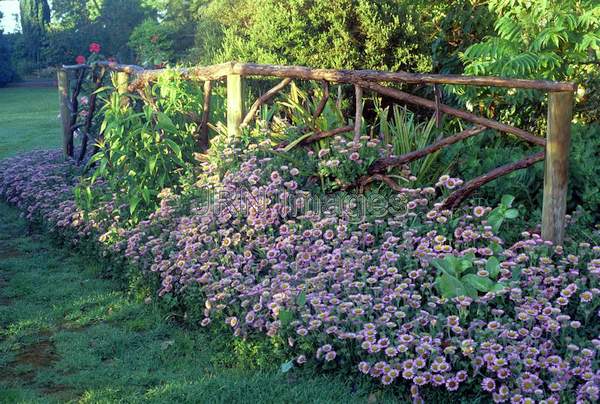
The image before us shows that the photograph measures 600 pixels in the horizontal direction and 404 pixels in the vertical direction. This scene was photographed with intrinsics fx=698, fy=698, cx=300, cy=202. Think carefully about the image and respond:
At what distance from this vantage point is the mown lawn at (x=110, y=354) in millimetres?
3812

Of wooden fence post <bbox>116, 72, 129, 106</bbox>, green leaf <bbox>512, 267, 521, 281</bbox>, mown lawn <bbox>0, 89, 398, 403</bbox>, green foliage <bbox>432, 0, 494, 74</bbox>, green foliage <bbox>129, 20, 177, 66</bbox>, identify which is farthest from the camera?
green foliage <bbox>129, 20, 177, 66</bbox>

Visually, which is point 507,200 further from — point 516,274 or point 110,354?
point 110,354

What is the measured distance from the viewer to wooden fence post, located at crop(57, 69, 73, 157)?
10117 millimetres

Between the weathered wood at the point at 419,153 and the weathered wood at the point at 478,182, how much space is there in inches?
11.9

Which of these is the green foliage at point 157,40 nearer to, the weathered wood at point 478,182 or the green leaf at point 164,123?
the green leaf at point 164,123

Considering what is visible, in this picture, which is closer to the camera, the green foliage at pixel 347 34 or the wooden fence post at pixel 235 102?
the wooden fence post at pixel 235 102

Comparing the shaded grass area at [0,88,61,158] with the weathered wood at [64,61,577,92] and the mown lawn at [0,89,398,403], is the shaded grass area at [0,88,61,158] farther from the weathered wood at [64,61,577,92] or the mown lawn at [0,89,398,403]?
the weathered wood at [64,61,577,92]

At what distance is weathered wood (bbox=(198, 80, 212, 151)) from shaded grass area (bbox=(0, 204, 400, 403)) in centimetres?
162

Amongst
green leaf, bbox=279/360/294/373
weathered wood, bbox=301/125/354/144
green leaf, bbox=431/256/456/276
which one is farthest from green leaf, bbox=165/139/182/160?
green leaf, bbox=431/256/456/276

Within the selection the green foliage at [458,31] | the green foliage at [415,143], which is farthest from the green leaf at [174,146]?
the green foliage at [458,31]

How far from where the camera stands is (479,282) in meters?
3.95

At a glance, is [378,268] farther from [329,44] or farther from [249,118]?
[329,44]

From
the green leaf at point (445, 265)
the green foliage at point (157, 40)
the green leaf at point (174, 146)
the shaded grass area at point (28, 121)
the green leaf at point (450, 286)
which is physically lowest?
the shaded grass area at point (28, 121)

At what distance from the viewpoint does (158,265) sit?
5172 millimetres
